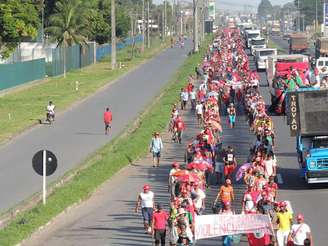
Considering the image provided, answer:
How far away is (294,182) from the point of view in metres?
31.2

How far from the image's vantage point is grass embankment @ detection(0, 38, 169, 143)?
48625 mm

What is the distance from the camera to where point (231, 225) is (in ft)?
65.5

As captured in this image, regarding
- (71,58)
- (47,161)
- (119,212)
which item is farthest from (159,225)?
(71,58)

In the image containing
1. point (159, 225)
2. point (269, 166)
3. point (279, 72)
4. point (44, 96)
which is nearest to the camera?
point (159, 225)

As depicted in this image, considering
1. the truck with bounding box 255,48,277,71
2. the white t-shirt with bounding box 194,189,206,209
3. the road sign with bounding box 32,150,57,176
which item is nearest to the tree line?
the truck with bounding box 255,48,277,71

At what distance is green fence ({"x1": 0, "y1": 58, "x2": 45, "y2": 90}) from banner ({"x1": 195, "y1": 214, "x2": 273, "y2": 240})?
45.5 meters

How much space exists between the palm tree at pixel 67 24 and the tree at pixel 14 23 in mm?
22022

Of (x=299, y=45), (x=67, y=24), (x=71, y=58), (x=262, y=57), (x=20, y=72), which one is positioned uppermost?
(x=67, y=24)

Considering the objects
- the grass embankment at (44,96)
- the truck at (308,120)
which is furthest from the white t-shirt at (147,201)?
the grass embankment at (44,96)

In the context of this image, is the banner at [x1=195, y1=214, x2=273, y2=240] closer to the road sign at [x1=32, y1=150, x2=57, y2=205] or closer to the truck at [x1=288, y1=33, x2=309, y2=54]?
the road sign at [x1=32, y1=150, x2=57, y2=205]

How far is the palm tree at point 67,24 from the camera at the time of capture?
86.9 m

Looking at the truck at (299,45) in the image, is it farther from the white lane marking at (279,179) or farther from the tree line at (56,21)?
the white lane marking at (279,179)

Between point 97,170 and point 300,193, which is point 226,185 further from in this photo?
point 97,170

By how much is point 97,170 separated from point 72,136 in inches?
444
